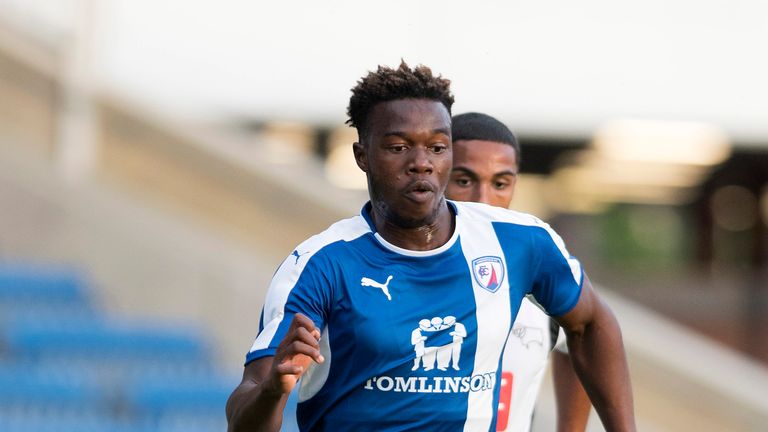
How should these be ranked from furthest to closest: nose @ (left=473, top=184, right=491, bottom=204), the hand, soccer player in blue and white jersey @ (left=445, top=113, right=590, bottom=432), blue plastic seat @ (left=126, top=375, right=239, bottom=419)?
blue plastic seat @ (left=126, top=375, right=239, bottom=419) < nose @ (left=473, top=184, right=491, bottom=204) < soccer player in blue and white jersey @ (left=445, top=113, right=590, bottom=432) < the hand

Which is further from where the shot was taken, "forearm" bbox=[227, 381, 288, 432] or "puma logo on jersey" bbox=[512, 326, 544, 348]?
"puma logo on jersey" bbox=[512, 326, 544, 348]

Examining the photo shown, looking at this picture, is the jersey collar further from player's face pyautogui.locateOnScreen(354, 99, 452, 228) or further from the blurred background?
the blurred background

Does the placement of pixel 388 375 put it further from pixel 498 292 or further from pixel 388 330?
pixel 498 292

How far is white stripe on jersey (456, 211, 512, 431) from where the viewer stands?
3.47 m

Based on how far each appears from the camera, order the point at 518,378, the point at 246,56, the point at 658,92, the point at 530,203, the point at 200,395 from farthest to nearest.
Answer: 1. the point at 530,203
2. the point at 658,92
3. the point at 246,56
4. the point at 200,395
5. the point at 518,378

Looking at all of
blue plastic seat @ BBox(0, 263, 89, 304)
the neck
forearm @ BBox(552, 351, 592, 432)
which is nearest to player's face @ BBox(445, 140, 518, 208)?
forearm @ BBox(552, 351, 592, 432)

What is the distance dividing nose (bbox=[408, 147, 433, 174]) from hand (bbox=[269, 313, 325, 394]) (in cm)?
53

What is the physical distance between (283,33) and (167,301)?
343 cm

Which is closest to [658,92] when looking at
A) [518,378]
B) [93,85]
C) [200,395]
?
[93,85]

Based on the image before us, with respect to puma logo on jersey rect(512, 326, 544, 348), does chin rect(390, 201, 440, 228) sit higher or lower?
higher

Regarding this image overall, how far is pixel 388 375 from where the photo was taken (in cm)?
337

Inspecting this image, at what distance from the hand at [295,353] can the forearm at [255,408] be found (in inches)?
3.1

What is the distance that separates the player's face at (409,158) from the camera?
3.39 m

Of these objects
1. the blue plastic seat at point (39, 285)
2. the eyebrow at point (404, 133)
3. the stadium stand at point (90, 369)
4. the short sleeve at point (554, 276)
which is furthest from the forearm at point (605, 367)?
the blue plastic seat at point (39, 285)
